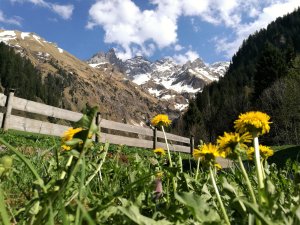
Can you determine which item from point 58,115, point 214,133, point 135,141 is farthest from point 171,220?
point 214,133

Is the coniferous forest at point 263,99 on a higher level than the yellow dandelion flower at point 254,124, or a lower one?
higher

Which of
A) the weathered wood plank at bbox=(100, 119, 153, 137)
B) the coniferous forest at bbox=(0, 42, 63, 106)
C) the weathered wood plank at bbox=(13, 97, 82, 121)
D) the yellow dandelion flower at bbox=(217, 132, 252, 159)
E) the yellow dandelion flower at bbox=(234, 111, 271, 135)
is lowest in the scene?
the yellow dandelion flower at bbox=(217, 132, 252, 159)

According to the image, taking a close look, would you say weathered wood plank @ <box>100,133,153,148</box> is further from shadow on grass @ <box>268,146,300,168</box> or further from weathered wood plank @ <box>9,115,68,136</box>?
shadow on grass @ <box>268,146,300,168</box>

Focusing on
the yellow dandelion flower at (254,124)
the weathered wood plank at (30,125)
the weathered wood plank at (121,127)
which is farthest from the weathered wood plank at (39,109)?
the yellow dandelion flower at (254,124)

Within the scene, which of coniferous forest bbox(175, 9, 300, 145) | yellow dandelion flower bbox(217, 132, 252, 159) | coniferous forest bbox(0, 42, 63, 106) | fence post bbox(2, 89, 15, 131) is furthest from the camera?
coniferous forest bbox(0, 42, 63, 106)

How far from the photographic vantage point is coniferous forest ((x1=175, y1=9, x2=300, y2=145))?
36625mm

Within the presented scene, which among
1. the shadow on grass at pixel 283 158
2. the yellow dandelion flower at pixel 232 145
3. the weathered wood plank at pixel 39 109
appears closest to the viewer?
the yellow dandelion flower at pixel 232 145

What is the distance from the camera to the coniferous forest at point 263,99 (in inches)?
1442

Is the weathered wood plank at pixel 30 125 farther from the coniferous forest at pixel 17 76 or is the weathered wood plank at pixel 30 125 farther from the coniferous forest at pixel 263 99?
the coniferous forest at pixel 17 76

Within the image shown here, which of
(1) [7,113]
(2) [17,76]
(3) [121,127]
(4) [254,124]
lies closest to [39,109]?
(1) [7,113]

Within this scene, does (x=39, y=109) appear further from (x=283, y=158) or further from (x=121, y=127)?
(x=283, y=158)

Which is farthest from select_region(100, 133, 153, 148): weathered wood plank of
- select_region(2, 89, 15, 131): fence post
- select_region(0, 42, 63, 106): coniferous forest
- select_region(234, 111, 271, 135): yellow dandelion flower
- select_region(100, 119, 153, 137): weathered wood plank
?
select_region(0, 42, 63, 106): coniferous forest

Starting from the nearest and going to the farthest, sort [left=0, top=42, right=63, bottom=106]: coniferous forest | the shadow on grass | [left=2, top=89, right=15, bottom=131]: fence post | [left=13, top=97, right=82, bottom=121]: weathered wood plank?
the shadow on grass, [left=2, top=89, right=15, bottom=131]: fence post, [left=13, top=97, right=82, bottom=121]: weathered wood plank, [left=0, top=42, right=63, bottom=106]: coniferous forest

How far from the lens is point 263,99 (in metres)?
42.0
